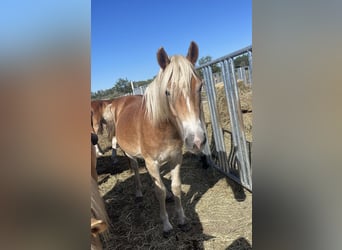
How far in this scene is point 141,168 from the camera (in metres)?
4.38

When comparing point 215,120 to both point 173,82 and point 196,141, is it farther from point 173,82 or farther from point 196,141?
point 196,141

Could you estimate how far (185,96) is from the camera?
1.88 metres

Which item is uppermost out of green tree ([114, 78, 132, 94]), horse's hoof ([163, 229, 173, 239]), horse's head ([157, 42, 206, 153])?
green tree ([114, 78, 132, 94])

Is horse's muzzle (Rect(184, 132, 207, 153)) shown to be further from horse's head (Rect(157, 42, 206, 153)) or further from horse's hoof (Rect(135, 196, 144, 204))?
horse's hoof (Rect(135, 196, 144, 204))

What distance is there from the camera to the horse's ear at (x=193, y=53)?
83.4 inches

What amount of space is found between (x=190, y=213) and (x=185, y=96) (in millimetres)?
1487

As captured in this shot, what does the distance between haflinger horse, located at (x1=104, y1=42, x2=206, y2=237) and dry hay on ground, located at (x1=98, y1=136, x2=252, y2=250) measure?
0.56 ft

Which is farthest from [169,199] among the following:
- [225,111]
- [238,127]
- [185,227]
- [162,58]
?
[225,111]

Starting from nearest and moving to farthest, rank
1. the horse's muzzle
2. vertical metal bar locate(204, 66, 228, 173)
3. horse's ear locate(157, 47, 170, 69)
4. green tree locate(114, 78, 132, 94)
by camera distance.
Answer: the horse's muzzle → horse's ear locate(157, 47, 170, 69) → vertical metal bar locate(204, 66, 228, 173) → green tree locate(114, 78, 132, 94)

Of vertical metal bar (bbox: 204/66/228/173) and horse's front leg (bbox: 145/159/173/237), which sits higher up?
vertical metal bar (bbox: 204/66/228/173)

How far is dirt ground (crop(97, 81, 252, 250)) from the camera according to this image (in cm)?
232

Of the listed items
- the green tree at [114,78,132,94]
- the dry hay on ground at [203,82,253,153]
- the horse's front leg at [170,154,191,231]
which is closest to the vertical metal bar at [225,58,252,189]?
the horse's front leg at [170,154,191,231]
